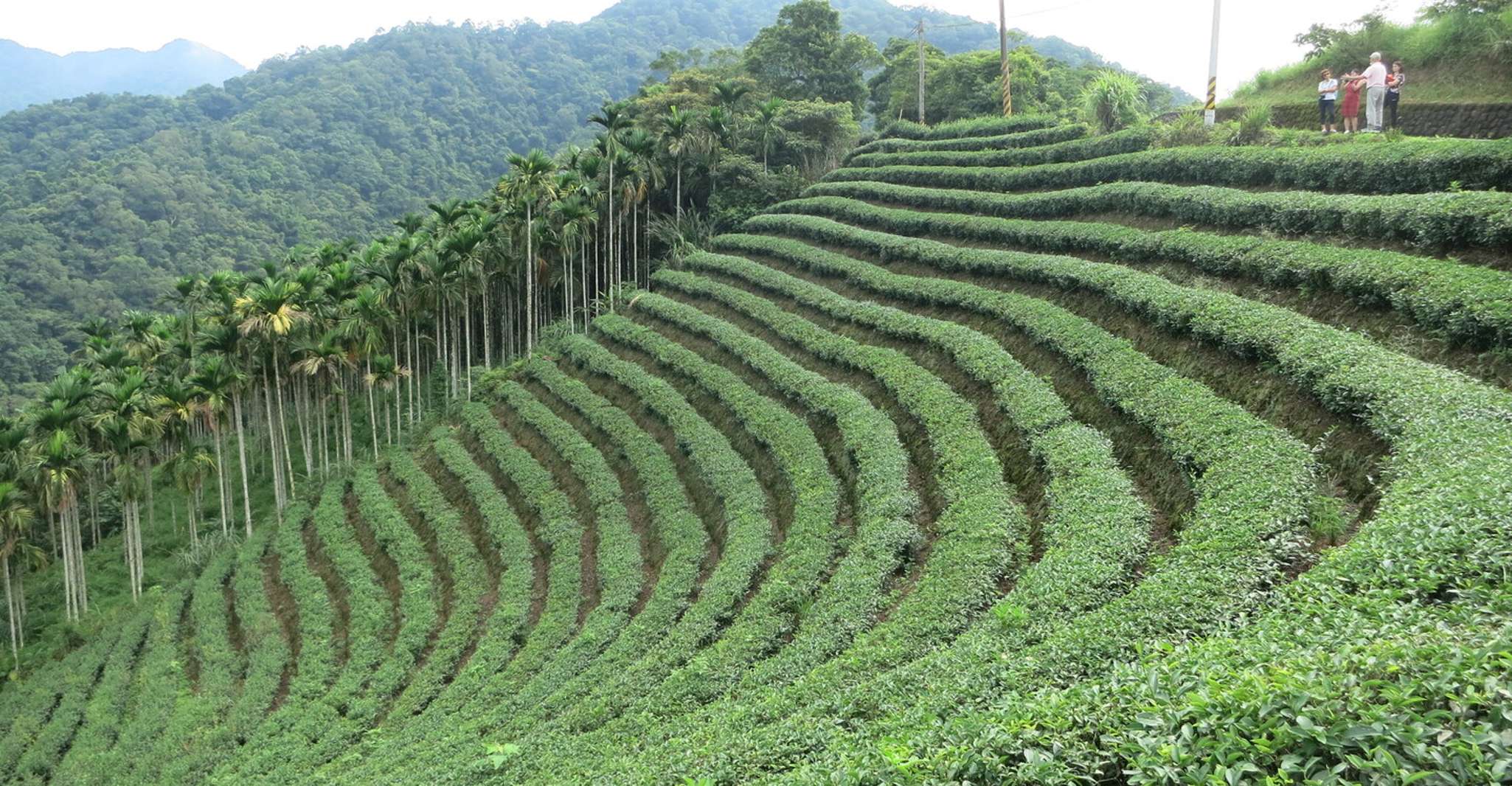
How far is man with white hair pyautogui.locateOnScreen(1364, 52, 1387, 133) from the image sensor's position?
20.4 meters

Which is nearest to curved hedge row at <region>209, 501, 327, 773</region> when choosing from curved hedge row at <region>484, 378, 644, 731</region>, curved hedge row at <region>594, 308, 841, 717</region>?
curved hedge row at <region>484, 378, 644, 731</region>

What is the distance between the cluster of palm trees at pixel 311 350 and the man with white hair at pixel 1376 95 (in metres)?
24.0

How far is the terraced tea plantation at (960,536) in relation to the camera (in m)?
5.97

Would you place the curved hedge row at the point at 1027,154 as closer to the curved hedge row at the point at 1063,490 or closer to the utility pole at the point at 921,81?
the utility pole at the point at 921,81

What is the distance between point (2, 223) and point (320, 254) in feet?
110

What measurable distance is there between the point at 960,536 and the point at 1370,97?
16.7m

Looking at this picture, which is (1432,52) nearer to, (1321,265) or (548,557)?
(1321,265)

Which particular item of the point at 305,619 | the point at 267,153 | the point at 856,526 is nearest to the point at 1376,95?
the point at 856,526

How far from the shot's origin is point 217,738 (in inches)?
661

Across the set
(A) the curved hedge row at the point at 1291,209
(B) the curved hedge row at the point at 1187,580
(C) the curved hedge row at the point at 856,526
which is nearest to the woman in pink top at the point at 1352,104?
(A) the curved hedge row at the point at 1291,209

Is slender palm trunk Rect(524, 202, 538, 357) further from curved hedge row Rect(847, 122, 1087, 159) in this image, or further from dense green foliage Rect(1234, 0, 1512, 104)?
dense green foliage Rect(1234, 0, 1512, 104)

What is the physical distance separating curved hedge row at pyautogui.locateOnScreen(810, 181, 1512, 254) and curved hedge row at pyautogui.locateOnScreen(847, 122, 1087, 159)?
371 centimetres

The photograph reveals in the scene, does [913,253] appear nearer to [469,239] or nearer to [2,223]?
[469,239]

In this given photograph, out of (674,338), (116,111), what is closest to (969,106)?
(674,338)
